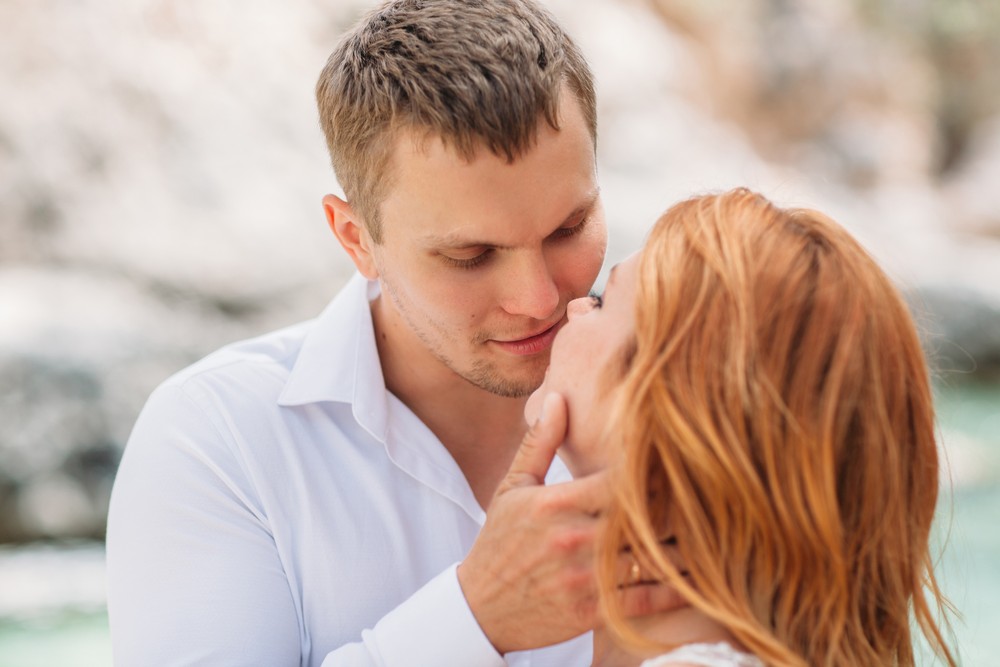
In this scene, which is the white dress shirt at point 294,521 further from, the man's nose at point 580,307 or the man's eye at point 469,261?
the man's nose at point 580,307

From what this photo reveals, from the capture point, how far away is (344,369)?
2.30 meters

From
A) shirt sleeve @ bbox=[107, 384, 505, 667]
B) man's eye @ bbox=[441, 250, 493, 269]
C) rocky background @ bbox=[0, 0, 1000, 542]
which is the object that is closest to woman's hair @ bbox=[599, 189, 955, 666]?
rocky background @ bbox=[0, 0, 1000, 542]

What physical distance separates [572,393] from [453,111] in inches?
22.6

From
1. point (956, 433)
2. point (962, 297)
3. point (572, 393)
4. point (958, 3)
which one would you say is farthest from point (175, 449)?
point (958, 3)

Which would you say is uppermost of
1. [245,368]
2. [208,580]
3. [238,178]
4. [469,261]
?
[238,178]

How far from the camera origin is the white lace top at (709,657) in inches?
61.9

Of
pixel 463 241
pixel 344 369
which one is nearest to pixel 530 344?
pixel 463 241

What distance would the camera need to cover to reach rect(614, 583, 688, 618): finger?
1643 millimetres

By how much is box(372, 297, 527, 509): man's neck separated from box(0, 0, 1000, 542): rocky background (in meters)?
0.68

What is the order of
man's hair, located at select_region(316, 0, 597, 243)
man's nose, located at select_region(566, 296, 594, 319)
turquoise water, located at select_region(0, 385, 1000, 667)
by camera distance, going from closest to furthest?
man's nose, located at select_region(566, 296, 594, 319), man's hair, located at select_region(316, 0, 597, 243), turquoise water, located at select_region(0, 385, 1000, 667)

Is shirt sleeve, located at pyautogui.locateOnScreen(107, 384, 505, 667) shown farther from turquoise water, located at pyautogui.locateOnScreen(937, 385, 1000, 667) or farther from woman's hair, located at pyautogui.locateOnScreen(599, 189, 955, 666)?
turquoise water, located at pyautogui.locateOnScreen(937, 385, 1000, 667)

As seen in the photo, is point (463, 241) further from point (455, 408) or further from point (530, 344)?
point (455, 408)

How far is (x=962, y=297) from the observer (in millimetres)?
9086

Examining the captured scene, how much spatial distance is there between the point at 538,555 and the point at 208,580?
67cm
